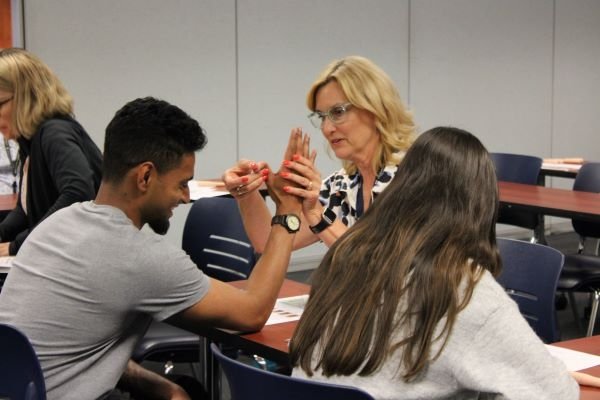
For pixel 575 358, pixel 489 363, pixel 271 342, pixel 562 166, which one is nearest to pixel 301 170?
pixel 271 342

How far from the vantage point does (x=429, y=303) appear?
174cm

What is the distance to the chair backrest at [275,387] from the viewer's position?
5.63 ft

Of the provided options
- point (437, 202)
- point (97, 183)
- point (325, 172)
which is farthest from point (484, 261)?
point (325, 172)

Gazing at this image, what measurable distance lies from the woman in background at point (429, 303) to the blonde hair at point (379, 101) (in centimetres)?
127

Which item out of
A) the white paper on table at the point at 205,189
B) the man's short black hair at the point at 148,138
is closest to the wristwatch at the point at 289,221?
the man's short black hair at the point at 148,138

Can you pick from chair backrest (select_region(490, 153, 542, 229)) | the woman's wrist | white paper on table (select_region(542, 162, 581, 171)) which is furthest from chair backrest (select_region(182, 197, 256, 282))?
white paper on table (select_region(542, 162, 581, 171))

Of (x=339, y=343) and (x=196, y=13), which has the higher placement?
(x=196, y=13)

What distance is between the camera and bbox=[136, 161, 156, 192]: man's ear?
2.26 m

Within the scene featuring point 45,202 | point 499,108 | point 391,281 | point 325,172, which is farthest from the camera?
point 499,108

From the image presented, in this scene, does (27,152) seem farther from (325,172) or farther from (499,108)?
(499,108)

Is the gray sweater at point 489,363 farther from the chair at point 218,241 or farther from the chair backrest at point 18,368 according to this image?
the chair at point 218,241

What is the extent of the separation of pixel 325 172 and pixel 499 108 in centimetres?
181

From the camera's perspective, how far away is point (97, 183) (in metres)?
3.56

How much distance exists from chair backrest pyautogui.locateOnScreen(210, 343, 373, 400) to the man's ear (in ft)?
1.59
